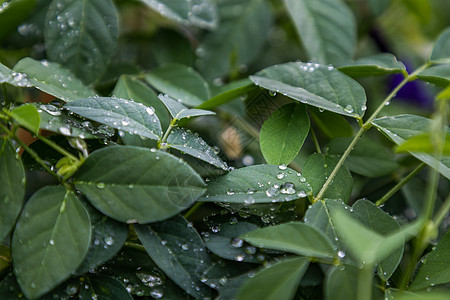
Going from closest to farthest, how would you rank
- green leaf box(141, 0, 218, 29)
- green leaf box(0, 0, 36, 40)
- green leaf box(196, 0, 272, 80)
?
green leaf box(0, 0, 36, 40) → green leaf box(141, 0, 218, 29) → green leaf box(196, 0, 272, 80)

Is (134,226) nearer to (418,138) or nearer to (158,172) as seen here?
(158,172)

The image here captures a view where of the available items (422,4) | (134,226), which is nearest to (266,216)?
(134,226)

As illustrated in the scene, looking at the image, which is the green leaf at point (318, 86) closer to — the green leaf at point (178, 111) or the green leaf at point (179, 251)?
the green leaf at point (178, 111)

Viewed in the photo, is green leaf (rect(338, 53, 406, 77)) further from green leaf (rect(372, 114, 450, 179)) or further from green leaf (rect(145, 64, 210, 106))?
green leaf (rect(145, 64, 210, 106))

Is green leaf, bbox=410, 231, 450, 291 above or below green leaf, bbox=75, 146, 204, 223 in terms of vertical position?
below

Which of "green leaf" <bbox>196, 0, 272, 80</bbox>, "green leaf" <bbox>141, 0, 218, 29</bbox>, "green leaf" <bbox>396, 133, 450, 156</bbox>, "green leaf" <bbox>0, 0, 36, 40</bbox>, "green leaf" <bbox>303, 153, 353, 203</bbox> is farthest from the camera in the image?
"green leaf" <bbox>196, 0, 272, 80</bbox>

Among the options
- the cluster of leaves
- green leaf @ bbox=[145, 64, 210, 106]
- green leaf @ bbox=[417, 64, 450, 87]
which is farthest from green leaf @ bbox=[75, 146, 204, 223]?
green leaf @ bbox=[417, 64, 450, 87]

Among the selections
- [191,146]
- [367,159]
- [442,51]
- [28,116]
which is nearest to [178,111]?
[191,146]
